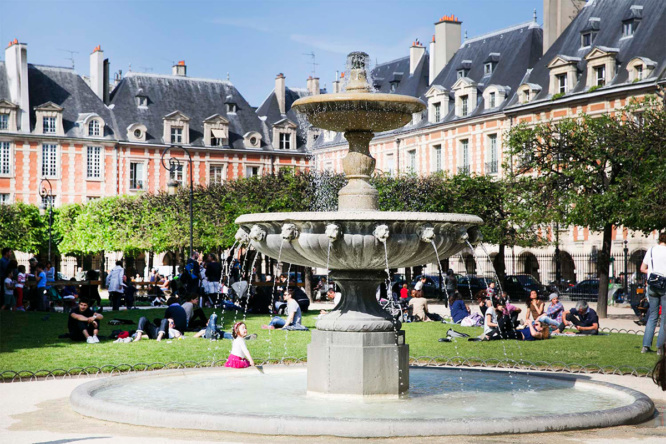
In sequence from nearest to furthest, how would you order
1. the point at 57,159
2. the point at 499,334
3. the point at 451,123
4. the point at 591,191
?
the point at 499,334
the point at 591,191
the point at 451,123
the point at 57,159

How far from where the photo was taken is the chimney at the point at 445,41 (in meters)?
52.9

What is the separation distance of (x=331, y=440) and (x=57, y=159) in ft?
172

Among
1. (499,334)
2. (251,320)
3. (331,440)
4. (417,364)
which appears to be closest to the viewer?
(331,440)

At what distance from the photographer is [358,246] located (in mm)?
8867

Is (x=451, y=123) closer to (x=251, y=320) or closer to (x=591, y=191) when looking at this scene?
(x=591, y=191)

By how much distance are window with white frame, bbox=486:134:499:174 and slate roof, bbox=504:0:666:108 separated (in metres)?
Result: 2.39

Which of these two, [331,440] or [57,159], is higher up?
[57,159]

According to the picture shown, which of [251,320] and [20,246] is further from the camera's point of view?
[20,246]

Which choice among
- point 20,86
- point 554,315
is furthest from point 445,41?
point 554,315

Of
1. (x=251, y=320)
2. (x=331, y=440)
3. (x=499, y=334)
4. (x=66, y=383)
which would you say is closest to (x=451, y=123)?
(x=251, y=320)

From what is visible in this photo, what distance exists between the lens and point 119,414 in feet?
26.8

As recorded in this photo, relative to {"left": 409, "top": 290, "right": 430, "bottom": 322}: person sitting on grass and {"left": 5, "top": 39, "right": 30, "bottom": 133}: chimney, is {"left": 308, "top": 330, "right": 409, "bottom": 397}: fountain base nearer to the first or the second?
{"left": 409, "top": 290, "right": 430, "bottom": 322}: person sitting on grass

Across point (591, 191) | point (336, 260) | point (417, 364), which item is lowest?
point (417, 364)

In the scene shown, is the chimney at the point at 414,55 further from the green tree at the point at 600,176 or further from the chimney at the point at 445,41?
the green tree at the point at 600,176
